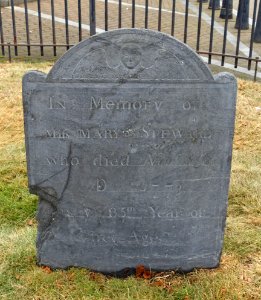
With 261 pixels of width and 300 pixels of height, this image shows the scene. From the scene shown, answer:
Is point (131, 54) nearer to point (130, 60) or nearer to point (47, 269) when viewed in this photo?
point (130, 60)

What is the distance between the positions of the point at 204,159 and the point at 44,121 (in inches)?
36.5

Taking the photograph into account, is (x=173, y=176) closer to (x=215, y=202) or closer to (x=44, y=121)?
(x=215, y=202)

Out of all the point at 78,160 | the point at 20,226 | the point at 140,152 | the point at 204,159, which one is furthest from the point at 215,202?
the point at 20,226

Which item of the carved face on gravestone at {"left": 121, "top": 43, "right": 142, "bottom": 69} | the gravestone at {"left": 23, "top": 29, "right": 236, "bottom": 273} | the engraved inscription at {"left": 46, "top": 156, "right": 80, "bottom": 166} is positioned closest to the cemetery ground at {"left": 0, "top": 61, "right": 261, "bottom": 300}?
the gravestone at {"left": 23, "top": 29, "right": 236, "bottom": 273}

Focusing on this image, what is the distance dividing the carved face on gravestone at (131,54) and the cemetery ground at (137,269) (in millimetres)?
1282

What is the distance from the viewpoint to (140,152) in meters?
2.92

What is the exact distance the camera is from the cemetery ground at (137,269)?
3.00 meters

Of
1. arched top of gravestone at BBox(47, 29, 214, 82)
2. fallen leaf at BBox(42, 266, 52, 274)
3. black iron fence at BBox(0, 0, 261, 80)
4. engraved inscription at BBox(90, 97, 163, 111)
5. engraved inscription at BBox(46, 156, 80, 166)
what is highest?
arched top of gravestone at BBox(47, 29, 214, 82)

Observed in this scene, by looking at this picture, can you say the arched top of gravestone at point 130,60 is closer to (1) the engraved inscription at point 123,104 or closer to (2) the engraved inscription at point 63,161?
(1) the engraved inscription at point 123,104

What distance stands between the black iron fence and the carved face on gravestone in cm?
464

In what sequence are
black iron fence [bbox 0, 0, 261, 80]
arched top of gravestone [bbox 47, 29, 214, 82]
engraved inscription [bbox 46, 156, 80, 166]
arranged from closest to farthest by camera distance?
arched top of gravestone [bbox 47, 29, 214, 82]
engraved inscription [bbox 46, 156, 80, 166]
black iron fence [bbox 0, 0, 261, 80]

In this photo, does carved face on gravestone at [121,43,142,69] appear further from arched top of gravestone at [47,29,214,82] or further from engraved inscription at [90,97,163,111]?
engraved inscription at [90,97,163,111]

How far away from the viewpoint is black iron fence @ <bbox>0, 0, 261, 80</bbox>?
761cm

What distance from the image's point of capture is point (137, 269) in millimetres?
3205
